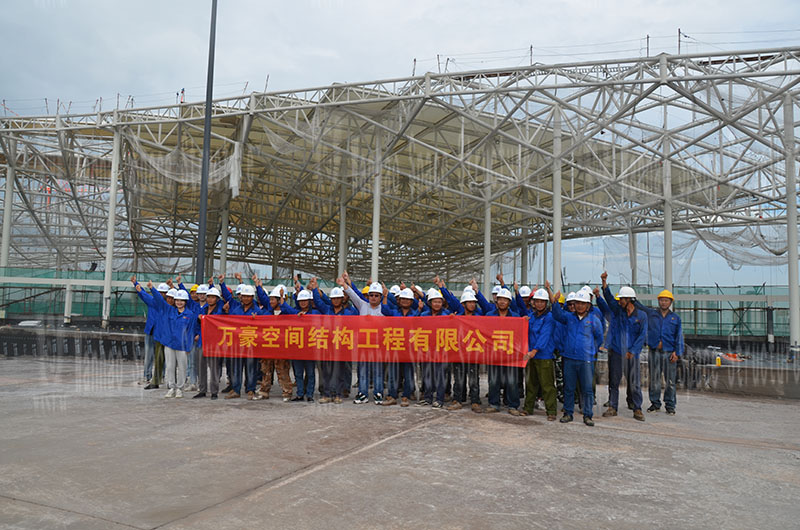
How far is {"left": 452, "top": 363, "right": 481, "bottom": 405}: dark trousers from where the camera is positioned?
8.13m

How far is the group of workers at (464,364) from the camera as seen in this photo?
289 inches

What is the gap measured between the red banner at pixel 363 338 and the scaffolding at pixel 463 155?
10.5 m

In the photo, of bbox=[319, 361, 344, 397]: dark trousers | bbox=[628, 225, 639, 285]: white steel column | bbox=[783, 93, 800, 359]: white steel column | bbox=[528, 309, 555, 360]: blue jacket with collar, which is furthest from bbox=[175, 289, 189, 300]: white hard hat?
bbox=[628, 225, 639, 285]: white steel column

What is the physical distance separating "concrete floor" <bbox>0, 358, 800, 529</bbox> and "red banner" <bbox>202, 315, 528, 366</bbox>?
0.85 meters

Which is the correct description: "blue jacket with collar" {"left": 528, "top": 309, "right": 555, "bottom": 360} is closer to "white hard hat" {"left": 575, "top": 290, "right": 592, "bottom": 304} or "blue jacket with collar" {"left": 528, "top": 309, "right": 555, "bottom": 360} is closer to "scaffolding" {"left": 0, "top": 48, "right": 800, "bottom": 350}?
"white hard hat" {"left": 575, "top": 290, "right": 592, "bottom": 304}

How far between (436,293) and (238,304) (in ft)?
10.8

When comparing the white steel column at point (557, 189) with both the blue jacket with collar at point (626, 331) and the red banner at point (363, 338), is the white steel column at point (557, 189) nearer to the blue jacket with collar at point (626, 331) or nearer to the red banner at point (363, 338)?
the blue jacket with collar at point (626, 331)

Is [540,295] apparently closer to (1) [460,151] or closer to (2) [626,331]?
(2) [626,331]

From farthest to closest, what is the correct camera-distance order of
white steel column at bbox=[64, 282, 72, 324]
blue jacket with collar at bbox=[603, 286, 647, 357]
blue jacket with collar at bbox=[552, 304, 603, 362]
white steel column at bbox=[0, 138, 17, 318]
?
white steel column at bbox=[0, 138, 17, 318]
white steel column at bbox=[64, 282, 72, 324]
blue jacket with collar at bbox=[603, 286, 647, 357]
blue jacket with collar at bbox=[552, 304, 603, 362]

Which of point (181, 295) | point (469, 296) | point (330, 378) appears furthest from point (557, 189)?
point (181, 295)

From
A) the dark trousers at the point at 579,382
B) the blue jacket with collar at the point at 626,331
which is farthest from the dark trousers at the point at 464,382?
the blue jacket with collar at the point at 626,331

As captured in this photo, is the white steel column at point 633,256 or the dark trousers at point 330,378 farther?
the white steel column at point 633,256

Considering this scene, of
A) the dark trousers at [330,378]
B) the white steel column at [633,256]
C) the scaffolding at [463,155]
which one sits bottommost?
the dark trousers at [330,378]

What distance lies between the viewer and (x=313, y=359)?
8477 mm
